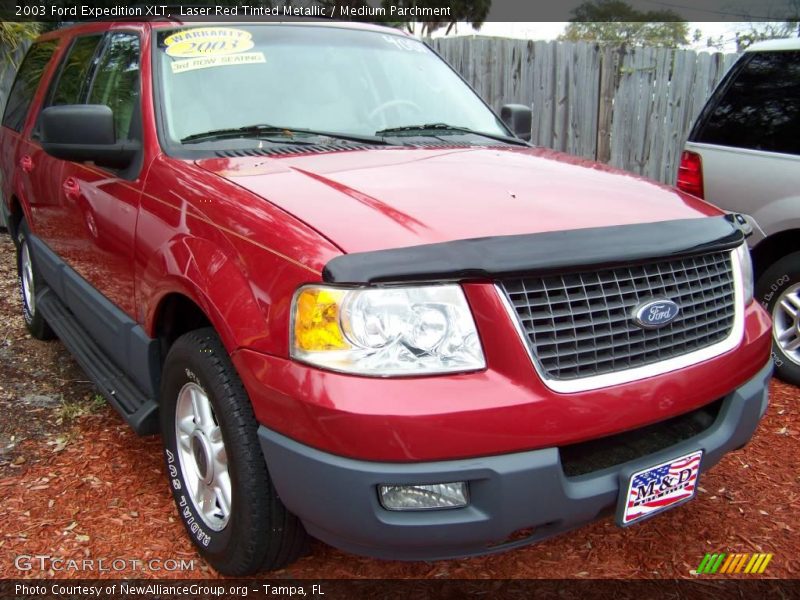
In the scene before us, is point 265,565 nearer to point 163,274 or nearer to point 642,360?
point 163,274

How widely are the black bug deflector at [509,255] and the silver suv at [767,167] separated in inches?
91.6

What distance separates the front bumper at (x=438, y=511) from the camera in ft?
6.17

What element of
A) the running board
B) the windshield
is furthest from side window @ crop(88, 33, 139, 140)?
the running board

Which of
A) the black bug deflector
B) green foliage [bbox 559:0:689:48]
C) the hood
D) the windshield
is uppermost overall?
green foliage [bbox 559:0:689:48]

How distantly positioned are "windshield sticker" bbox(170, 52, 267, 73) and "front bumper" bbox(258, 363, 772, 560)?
71.2 inches

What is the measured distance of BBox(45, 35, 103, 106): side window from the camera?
3.91 m

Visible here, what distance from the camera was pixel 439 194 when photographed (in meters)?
2.37

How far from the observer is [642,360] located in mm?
2160

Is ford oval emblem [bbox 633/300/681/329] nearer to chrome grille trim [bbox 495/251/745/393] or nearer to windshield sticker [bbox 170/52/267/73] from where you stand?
chrome grille trim [bbox 495/251/745/393]

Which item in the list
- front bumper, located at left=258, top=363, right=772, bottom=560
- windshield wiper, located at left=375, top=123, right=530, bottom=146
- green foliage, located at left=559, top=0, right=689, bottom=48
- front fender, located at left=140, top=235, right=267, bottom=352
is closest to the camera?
front bumper, located at left=258, top=363, right=772, bottom=560

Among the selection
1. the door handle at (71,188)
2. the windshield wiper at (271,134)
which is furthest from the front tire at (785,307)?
the door handle at (71,188)

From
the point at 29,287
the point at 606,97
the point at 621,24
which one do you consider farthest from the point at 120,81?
the point at 621,24

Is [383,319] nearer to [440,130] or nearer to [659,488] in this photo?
[659,488]

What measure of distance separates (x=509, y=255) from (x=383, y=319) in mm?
385
